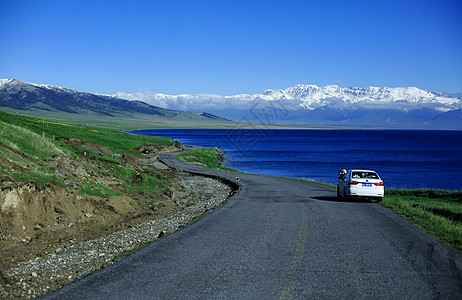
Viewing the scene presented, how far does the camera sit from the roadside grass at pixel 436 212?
13.3m

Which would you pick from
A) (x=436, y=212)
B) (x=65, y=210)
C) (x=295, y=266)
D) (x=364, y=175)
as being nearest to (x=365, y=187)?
(x=364, y=175)

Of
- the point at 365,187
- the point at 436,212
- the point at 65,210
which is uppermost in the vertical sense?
the point at 365,187

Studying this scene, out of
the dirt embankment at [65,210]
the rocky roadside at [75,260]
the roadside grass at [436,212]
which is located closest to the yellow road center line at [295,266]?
the roadside grass at [436,212]

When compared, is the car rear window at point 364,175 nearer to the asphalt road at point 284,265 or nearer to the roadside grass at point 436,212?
the roadside grass at point 436,212

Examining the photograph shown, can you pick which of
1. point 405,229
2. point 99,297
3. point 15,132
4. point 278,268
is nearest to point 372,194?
point 405,229

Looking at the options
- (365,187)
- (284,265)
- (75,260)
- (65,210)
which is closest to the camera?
(284,265)

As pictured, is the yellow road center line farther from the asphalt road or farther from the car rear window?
the car rear window

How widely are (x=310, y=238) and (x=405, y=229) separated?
14.0 feet

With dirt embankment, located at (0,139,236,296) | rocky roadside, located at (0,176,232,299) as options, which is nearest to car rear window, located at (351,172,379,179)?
dirt embankment, located at (0,139,236,296)

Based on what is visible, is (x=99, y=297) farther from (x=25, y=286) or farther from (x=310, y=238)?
(x=310, y=238)

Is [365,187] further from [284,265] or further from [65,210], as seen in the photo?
[65,210]

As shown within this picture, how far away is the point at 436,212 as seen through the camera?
93.4ft

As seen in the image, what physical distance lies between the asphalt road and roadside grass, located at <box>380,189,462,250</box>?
683mm

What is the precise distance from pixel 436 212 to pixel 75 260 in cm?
2572
